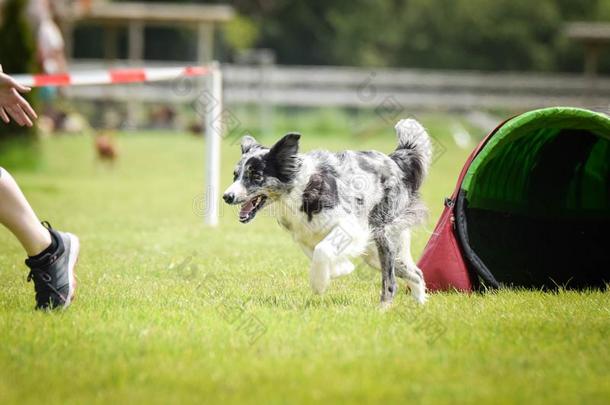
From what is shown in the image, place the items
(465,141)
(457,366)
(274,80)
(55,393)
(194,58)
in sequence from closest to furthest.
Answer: (55,393) < (457,366) < (465,141) < (274,80) < (194,58)

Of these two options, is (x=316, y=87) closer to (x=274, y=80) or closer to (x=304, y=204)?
(x=274, y=80)

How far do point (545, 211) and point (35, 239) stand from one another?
13.2 ft

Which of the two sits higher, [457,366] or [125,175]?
[457,366]

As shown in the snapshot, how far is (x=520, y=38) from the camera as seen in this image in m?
42.9

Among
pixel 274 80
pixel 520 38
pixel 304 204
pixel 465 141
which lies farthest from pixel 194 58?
pixel 304 204

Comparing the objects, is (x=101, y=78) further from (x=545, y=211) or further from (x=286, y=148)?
(x=545, y=211)

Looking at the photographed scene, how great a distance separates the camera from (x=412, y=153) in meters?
6.21

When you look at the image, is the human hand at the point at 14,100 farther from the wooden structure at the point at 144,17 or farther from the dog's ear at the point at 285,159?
the wooden structure at the point at 144,17

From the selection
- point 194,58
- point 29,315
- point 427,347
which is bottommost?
point 194,58

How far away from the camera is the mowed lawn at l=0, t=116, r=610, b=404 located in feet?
→ 12.1

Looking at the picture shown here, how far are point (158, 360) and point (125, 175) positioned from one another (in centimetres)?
1457

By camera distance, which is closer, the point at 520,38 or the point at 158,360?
the point at 158,360

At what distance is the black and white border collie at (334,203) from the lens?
5.51 meters

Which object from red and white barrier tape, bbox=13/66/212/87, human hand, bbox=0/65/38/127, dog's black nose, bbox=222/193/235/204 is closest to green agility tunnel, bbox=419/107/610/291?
dog's black nose, bbox=222/193/235/204
